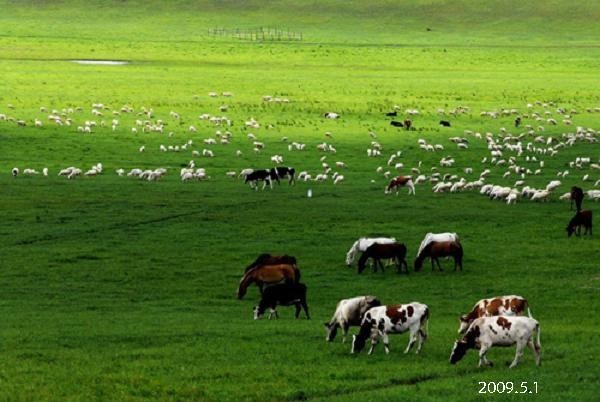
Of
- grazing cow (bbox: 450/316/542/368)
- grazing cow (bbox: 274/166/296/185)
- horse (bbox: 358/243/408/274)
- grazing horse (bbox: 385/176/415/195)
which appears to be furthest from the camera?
grazing cow (bbox: 274/166/296/185)

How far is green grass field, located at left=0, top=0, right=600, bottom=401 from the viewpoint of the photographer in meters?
17.5

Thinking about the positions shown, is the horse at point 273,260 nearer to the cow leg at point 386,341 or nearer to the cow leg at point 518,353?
the cow leg at point 386,341

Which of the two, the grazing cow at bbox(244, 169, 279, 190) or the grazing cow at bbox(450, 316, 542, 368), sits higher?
the grazing cow at bbox(244, 169, 279, 190)

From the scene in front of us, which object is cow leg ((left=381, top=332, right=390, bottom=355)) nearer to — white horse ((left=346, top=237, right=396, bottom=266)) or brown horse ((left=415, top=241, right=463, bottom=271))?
brown horse ((left=415, top=241, right=463, bottom=271))

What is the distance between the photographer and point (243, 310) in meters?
23.6

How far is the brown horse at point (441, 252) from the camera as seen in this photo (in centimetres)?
2766

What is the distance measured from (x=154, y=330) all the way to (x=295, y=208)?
1721 cm

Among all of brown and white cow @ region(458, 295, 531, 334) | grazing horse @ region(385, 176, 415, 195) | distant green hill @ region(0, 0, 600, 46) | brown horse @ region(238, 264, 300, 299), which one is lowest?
brown horse @ region(238, 264, 300, 299)

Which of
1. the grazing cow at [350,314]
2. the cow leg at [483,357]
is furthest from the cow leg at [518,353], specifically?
the grazing cow at [350,314]

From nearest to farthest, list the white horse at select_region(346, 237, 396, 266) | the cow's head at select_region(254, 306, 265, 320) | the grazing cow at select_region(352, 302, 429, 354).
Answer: the grazing cow at select_region(352, 302, 429, 354) < the cow's head at select_region(254, 306, 265, 320) < the white horse at select_region(346, 237, 396, 266)
